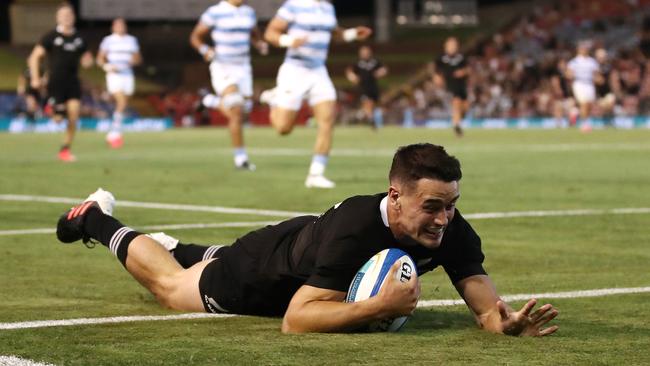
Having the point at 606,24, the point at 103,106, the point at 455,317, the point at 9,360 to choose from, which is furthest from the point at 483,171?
the point at 606,24

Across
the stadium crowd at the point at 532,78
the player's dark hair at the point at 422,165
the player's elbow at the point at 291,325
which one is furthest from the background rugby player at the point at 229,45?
the stadium crowd at the point at 532,78

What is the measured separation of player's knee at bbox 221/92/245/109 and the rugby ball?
1412 centimetres

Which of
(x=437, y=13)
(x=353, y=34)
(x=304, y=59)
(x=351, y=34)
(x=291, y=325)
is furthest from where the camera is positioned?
(x=437, y=13)

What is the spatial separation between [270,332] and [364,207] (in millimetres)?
705

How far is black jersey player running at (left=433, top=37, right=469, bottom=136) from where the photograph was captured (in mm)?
35281

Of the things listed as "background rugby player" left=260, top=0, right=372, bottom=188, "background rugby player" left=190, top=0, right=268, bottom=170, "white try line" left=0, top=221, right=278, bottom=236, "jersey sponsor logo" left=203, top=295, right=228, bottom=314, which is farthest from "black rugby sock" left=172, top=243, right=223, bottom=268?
"background rugby player" left=190, top=0, right=268, bottom=170

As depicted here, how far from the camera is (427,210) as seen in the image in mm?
5848

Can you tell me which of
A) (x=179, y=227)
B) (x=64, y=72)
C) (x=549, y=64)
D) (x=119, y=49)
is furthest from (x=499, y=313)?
(x=549, y=64)

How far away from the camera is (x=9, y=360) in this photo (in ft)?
17.2

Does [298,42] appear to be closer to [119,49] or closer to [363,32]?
[363,32]

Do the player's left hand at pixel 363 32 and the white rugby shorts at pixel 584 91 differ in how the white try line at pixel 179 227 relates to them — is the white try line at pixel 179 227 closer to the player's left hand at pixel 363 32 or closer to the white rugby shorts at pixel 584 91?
the player's left hand at pixel 363 32

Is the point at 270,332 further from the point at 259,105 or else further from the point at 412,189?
the point at 259,105

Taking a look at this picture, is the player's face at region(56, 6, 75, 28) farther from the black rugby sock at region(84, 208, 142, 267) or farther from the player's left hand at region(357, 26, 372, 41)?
the black rugby sock at region(84, 208, 142, 267)

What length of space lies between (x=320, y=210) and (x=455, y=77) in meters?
23.9
